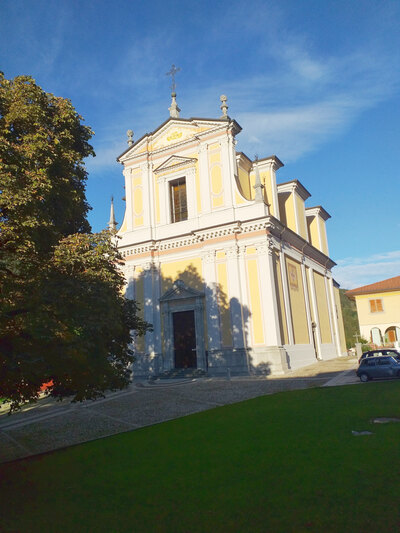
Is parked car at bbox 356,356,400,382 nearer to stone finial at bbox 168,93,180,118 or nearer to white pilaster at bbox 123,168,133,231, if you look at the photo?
white pilaster at bbox 123,168,133,231

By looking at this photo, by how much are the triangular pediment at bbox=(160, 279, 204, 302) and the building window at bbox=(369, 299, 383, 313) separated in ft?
86.2

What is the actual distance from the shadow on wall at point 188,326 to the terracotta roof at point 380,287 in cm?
2537

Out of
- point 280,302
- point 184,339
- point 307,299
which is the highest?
point 307,299

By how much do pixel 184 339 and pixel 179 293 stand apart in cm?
269

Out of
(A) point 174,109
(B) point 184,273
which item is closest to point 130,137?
(A) point 174,109

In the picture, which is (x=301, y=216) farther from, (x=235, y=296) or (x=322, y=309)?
(x=235, y=296)

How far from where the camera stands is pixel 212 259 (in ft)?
78.4

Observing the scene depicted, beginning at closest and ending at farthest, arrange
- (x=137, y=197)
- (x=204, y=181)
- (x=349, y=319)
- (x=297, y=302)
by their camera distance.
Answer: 1. (x=204, y=181)
2. (x=297, y=302)
3. (x=137, y=197)
4. (x=349, y=319)

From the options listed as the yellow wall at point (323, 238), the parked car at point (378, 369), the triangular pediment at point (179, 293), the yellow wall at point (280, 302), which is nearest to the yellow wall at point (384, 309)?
the yellow wall at point (323, 238)

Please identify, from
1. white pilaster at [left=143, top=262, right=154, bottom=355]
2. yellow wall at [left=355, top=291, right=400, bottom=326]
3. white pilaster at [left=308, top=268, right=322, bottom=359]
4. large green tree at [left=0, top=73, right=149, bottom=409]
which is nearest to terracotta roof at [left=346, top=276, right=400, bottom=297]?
yellow wall at [left=355, top=291, right=400, bottom=326]

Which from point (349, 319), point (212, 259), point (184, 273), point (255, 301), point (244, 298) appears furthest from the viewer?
point (349, 319)

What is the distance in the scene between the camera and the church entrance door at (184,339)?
968 inches

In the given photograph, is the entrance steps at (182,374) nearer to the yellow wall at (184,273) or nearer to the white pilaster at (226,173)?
the yellow wall at (184,273)

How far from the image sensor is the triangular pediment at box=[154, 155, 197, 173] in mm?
26133
